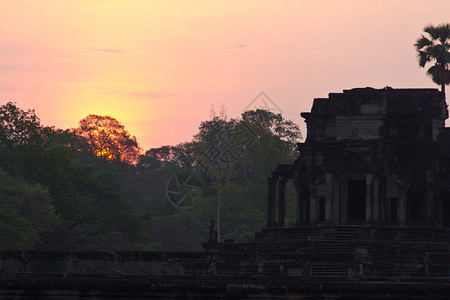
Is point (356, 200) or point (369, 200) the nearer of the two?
point (369, 200)

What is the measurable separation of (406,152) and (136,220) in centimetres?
→ 3681

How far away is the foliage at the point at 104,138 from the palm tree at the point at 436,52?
90683 mm

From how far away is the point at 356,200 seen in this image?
66.9 metres

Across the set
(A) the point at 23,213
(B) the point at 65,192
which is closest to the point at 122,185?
(B) the point at 65,192

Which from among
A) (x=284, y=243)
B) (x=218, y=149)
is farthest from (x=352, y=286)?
(x=218, y=149)

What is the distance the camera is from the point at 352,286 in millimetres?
35062

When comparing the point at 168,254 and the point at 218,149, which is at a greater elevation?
the point at 218,149

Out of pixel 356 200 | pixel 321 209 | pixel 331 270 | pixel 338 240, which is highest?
pixel 356 200

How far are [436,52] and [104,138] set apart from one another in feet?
309

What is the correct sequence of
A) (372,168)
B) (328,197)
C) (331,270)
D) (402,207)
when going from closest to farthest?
(331,270)
(372,168)
(328,197)
(402,207)

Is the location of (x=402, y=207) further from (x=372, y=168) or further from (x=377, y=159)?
(x=377, y=159)

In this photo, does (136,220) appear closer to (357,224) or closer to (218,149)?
(218,149)

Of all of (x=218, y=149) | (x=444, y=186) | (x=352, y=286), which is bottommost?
(x=352, y=286)

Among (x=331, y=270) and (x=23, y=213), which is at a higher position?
(x=23, y=213)
